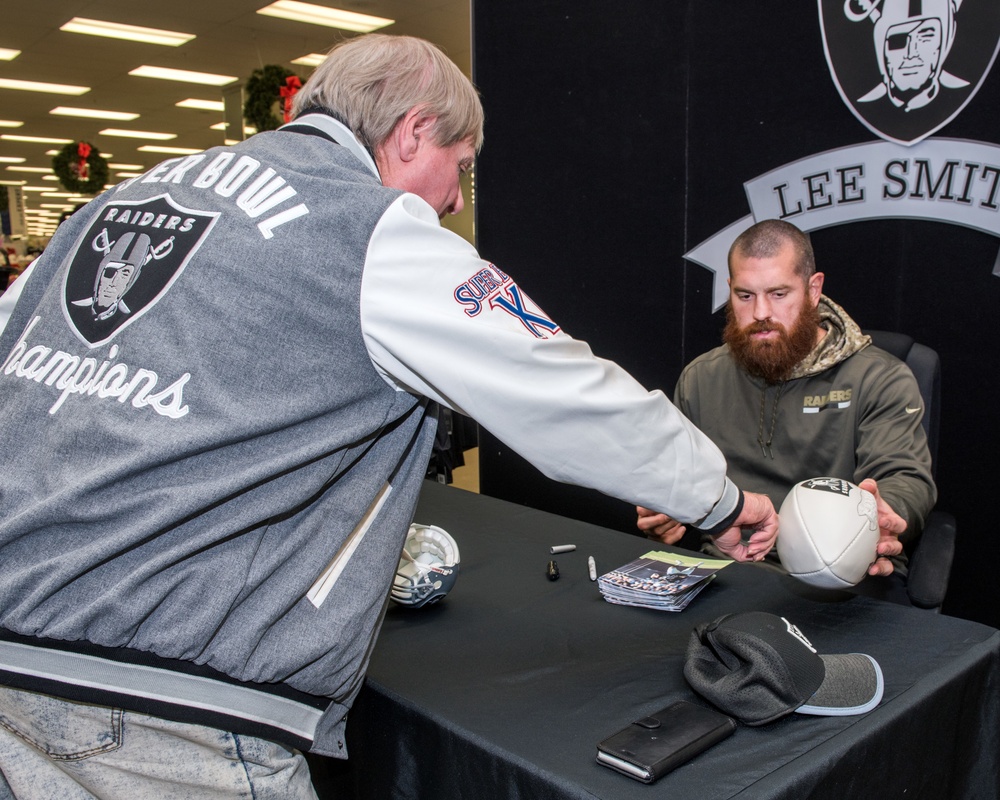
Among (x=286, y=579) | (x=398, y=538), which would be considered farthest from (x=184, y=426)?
(x=398, y=538)

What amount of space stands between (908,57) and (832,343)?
40.3 inches

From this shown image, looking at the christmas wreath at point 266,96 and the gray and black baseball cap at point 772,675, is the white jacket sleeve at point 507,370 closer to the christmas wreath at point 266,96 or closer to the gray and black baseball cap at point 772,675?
the gray and black baseball cap at point 772,675

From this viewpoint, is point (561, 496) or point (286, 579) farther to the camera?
point (561, 496)

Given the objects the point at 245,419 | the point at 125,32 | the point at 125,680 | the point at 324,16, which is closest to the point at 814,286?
the point at 245,419

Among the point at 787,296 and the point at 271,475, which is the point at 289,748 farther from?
the point at 787,296

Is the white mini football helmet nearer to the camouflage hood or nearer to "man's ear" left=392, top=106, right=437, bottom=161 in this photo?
"man's ear" left=392, top=106, right=437, bottom=161

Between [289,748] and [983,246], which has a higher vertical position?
[983,246]

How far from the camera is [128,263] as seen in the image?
0.92 m

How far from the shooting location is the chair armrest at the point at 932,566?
1.63 m

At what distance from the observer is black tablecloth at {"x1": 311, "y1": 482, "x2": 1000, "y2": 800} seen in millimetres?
920

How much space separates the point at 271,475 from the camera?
2.85 ft

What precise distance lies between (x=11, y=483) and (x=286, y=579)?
30cm

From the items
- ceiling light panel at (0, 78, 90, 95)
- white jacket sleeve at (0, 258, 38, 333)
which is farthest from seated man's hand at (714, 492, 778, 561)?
ceiling light panel at (0, 78, 90, 95)

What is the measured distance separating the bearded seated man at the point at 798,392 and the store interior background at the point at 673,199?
64 cm
